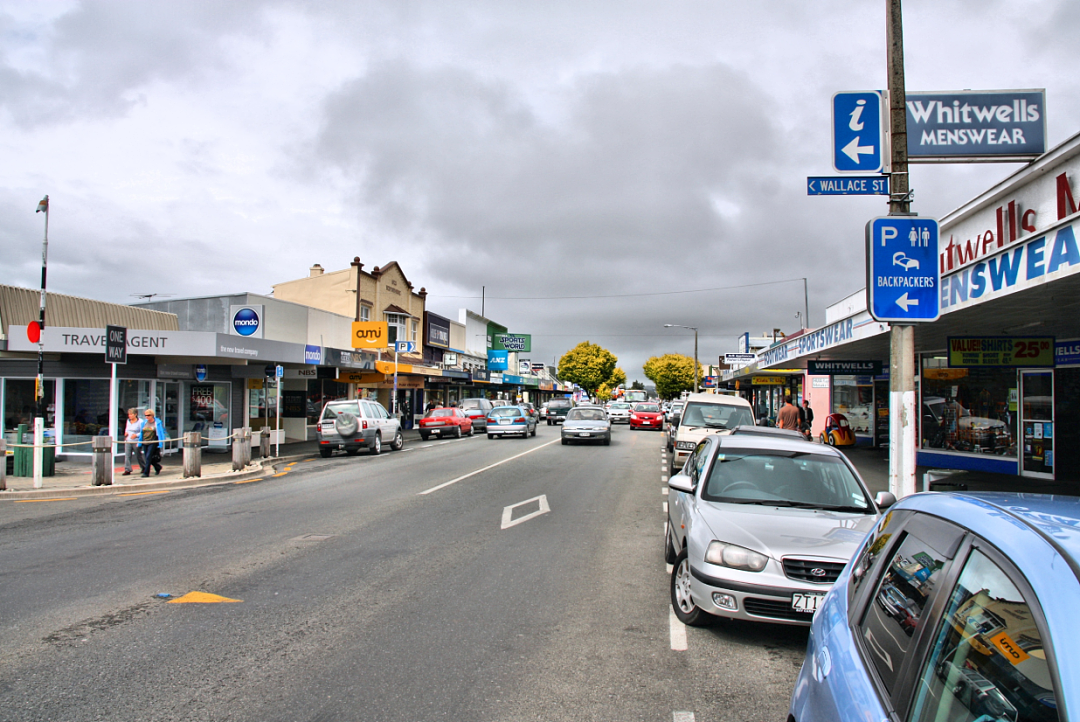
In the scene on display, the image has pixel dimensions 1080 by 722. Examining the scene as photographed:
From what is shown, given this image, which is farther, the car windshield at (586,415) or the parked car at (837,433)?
the car windshield at (586,415)

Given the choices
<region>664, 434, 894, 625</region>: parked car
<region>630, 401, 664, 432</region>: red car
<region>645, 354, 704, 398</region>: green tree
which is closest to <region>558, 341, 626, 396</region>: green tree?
<region>645, 354, 704, 398</region>: green tree

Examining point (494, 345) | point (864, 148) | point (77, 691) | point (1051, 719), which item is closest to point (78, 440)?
point (77, 691)

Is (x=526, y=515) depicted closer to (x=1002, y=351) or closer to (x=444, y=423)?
(x=1002, y=351)

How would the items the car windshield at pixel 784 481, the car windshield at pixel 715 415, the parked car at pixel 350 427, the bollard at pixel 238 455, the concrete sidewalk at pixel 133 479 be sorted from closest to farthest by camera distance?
the car windshield at pixel 784 481, the concrete sidewalk at pixel 133 479, the car windshield at pixel 715 415, the bollard at pixel 238 455, the parked car at pixel 350 427

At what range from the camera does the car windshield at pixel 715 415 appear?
16855 millimetres

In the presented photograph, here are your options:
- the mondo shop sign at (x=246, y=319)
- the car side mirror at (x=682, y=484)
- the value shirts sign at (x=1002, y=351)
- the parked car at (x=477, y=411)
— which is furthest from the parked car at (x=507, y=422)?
the car side mirror at (x=682, y=484)

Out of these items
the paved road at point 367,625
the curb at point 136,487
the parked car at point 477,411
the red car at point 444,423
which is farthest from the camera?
the parked car at point 477,411

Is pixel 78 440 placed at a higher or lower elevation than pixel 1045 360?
lower

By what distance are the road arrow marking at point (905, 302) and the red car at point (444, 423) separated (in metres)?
27.1

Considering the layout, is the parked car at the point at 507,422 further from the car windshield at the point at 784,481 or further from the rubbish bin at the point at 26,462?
the car windshield at the point at 784,481

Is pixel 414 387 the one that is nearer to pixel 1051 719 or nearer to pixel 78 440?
pixel 78 440

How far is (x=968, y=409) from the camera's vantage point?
1767 centimetres

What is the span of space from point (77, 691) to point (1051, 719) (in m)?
5.04

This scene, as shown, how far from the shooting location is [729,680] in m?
4.52
